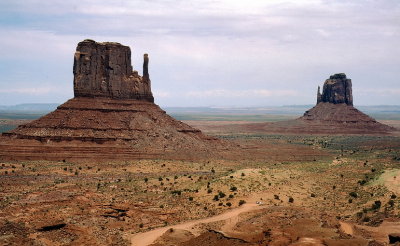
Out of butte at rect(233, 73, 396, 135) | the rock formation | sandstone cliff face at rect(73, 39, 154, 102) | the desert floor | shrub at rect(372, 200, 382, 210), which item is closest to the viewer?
the desert floor

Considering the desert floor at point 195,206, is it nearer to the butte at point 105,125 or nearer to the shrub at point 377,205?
the shrub at point 377,205

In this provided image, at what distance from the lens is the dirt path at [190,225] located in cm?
3762

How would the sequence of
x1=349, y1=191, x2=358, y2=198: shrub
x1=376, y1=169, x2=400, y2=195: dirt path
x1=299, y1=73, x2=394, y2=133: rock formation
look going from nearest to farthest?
x1=376, y1=169, x2=400, y2=195: dirt path < x1=349, y1=191, x2=358, y2=198: shrub < x1=299, y1=73, x2=394, y2=133: rock formation

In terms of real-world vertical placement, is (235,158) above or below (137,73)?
below

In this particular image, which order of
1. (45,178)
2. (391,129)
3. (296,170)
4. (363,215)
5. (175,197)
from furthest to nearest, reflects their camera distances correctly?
(391,129) → (296,170) → (45,178) → (175,197) → (363,215)

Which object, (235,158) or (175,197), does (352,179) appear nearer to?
(175,197)

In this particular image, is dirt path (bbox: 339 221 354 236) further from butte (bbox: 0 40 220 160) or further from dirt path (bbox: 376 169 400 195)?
butte (bbox: 0 40 220 160)

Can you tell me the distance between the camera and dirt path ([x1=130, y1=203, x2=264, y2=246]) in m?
37.6

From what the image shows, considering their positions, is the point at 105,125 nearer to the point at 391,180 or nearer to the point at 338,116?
the point at 391,180

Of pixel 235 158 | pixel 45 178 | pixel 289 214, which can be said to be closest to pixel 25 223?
pixel 289 214

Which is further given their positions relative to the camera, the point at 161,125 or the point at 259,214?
the point at 161,125

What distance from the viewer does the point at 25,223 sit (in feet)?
130

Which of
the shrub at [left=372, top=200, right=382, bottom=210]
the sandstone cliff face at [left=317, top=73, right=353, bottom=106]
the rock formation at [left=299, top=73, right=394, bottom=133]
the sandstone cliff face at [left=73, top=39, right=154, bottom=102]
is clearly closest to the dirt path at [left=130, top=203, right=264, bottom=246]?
the shrub at [left=372, top=200, right=382, bottom=210]

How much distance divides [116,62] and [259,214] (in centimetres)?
5547
